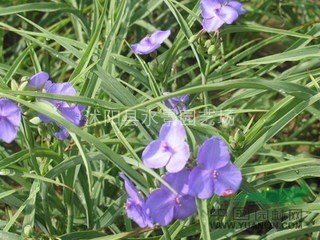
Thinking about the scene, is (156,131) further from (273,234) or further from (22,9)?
(22,9)

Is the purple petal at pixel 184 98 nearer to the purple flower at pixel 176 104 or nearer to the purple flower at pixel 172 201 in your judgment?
the purple flower at pixel 176 104

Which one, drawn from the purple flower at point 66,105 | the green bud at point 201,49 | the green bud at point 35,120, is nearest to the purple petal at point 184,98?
the green bud at point 201,49

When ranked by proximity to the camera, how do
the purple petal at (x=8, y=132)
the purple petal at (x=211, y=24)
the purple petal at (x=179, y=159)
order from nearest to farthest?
the purple petal at (x=179, y=159)
the purple petal at (x=8, y=132)
the purple petal at (x=211, y=24)

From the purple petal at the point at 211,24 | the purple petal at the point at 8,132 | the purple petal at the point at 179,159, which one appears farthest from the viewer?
the purple petal at the point at 211,24

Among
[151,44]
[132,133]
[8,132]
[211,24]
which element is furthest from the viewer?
[132,133]

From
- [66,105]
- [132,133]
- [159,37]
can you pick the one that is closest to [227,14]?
[159,37]

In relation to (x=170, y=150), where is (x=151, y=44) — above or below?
above

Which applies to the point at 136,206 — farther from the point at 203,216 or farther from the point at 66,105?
the point at 66,105
